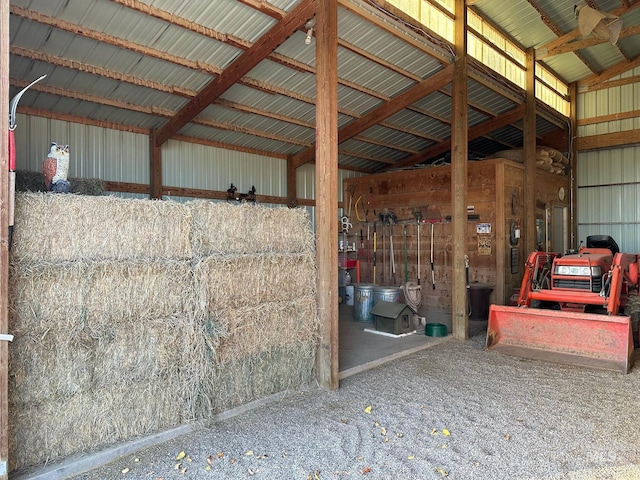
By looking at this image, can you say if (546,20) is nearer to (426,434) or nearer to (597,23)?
(597,23)

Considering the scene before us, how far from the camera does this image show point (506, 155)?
8766 mm

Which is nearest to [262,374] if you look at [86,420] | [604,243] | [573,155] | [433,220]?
[86,420]

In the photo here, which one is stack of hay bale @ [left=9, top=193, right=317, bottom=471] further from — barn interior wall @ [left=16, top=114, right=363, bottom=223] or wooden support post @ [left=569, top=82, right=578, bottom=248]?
wooden support post @ [left=569, top=82, right=578, bottom=248]

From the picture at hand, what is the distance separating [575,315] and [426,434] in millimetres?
2753

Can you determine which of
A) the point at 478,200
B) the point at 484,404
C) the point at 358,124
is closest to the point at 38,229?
the point at 484,404

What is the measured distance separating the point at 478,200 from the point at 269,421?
19.2 feet

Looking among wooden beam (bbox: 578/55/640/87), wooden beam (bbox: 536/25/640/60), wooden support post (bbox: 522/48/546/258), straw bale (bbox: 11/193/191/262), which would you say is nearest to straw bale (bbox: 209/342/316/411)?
straw bale (bbox: 11/193/191/262)

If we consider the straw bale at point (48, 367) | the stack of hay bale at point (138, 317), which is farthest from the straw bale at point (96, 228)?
the straw bale at point (48, 367)

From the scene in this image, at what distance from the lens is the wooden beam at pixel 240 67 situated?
487cm

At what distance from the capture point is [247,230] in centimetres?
382

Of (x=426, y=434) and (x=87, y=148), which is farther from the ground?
(x=87, y=148)

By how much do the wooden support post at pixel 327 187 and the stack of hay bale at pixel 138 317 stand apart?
0.24 metres

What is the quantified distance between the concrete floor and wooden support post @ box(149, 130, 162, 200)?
3.55 m

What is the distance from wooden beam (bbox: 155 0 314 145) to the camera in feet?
16.0
